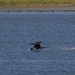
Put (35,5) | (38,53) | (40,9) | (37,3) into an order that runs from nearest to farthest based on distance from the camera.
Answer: (38,53) < (40,9) < (37,3) < (35,5)

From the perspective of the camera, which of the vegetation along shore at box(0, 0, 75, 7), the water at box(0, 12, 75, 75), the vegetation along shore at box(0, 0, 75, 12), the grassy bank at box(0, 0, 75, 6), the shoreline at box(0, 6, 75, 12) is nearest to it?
the water at box(0, 12, 75, 75)

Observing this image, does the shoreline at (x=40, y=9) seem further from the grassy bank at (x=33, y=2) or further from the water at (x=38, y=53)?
the water at (x=38, y=53)

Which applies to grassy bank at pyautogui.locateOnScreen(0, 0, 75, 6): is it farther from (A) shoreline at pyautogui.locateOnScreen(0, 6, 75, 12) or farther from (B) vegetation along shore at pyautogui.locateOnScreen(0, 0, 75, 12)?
(A) shoreline at pyautogui.locateOnScreen(0, 6, 75, 12)

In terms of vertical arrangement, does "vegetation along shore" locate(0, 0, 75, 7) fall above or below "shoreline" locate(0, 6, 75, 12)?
above

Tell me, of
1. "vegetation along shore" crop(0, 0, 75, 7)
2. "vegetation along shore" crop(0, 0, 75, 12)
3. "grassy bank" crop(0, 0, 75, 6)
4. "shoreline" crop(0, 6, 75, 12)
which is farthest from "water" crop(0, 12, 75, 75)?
"grassy bank" crop(0, 0, 75, 6)

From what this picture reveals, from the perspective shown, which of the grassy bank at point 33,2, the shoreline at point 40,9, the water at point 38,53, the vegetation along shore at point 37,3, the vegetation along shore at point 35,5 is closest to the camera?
the water at point 38,53

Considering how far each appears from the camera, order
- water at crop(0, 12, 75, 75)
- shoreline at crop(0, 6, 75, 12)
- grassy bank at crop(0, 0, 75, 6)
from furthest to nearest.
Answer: grassy bank at crop(0, 0, 75, 6) → shoreline at crop(0, 6, 75, 12) → water at crop(0, 12, 75, 75)

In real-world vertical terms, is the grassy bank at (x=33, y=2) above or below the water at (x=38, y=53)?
above

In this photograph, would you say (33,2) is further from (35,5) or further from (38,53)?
(38,53)

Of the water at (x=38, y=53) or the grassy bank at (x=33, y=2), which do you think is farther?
the grassy bank at (x=33, y=2)

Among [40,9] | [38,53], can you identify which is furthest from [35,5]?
[38,53]

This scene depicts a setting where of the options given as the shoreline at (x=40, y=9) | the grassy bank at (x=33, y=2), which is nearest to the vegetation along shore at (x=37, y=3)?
the grassy bank at (x=33, y=2)

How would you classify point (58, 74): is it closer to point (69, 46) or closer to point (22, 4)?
point (69, 46)

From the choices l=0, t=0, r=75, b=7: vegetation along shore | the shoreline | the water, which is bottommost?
the water
